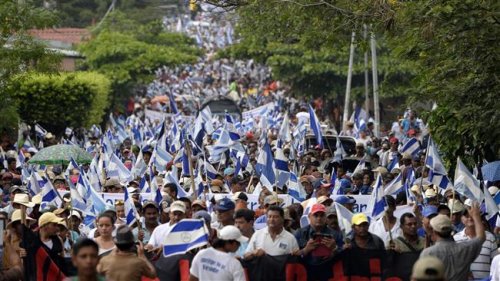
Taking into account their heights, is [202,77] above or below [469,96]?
below

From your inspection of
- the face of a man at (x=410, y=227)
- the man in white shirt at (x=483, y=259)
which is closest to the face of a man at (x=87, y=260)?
the face of a man at (x=410, y=227)

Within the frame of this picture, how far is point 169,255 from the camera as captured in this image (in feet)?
45.5

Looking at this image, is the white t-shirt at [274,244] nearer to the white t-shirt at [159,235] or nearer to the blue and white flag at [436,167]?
the white t-shirt at [159,235]

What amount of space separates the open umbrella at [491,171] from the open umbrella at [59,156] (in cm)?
842

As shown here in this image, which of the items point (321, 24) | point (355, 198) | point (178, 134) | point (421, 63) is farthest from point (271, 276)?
point (178, 134)

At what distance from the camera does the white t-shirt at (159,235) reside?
14375 millimetres

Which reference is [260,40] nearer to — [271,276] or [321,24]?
[321,24]

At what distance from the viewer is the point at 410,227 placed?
47.3 feet

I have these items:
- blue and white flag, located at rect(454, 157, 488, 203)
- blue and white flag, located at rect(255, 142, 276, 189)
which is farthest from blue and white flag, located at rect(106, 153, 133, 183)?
blue and white flag, located at rect(454, 157, 488, 203)

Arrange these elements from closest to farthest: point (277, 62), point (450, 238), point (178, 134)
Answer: point (450, 238)
point (178, 134)
point (277, 62)

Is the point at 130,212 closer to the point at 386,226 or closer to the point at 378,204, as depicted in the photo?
the point at 378,204

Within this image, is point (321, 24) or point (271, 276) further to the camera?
point (321, 24)

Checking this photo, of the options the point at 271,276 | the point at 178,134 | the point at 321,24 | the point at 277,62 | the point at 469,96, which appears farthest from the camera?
the point at 277,62

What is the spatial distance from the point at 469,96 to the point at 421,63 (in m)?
2.26
